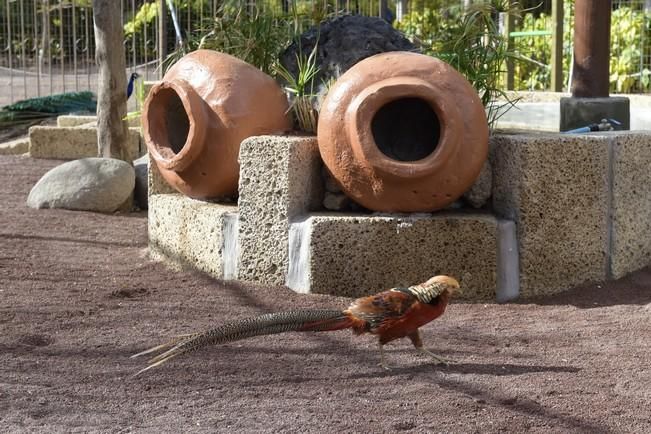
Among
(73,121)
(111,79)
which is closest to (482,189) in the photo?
(111,79)

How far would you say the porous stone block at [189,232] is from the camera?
5.48 m

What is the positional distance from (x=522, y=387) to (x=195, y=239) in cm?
250

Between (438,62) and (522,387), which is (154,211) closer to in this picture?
(438,62)

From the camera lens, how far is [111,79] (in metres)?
8.29

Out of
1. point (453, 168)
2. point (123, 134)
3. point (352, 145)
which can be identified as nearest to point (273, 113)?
point (352, 145)

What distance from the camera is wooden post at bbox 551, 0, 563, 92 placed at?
10.2 meters

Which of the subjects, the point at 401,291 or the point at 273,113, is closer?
the point at 401,291

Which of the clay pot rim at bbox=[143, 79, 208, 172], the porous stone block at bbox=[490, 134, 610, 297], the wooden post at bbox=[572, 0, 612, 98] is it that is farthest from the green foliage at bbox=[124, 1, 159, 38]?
the porous stone block at bbox=[490, 134, 610, 297]

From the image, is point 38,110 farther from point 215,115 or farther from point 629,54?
point 215,115

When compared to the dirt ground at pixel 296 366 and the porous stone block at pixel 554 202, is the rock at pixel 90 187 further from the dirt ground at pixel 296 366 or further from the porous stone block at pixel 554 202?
the porous stone block at pixel 554 202

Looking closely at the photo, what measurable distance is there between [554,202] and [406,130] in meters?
0.89

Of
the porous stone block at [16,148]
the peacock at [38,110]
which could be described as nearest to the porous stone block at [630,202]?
the porous stone block at [16,148]

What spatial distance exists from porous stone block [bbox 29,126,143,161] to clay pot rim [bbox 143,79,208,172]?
5371 mm

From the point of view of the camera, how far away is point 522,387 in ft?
12.2
